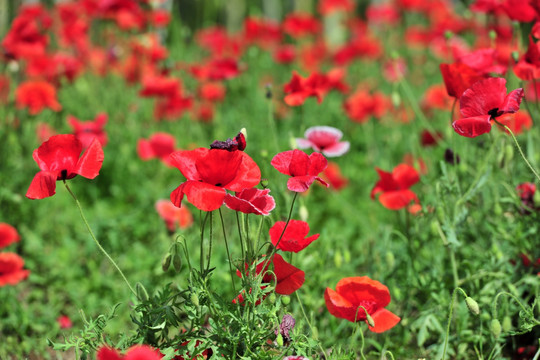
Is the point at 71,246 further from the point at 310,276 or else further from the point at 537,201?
the point at 537,201

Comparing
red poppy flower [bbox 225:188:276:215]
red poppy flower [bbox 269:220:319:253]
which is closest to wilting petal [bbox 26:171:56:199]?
red poppy flower [bbox 225:188:276:215]

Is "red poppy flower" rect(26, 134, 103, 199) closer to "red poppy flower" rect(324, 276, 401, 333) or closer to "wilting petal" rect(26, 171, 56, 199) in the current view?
"wilting petal" rect(26, 171, 56, 199)

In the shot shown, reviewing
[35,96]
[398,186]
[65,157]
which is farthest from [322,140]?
[35,96]

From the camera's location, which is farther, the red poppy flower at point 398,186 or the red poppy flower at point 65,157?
the red poppy flower at point 398,186

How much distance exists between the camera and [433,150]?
11.4ft

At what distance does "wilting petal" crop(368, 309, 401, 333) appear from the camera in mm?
1332

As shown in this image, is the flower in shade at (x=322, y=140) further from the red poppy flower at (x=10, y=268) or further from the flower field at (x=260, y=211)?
the red poppy flower at (x=10, y=268)

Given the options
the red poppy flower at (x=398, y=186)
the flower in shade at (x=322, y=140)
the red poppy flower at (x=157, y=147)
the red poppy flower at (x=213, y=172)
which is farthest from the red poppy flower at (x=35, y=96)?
the red poppy flower at (x=213, y=172)

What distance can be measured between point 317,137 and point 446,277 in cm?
62

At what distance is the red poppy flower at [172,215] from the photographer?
2332mm

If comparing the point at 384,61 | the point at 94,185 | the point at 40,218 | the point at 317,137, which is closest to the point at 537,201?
the point at 317,137

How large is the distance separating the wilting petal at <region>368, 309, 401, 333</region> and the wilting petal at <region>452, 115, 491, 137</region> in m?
0.46

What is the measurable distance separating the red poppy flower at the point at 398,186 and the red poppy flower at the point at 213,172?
2.27 ft

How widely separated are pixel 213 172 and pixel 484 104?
65cm
